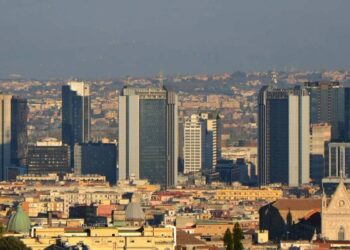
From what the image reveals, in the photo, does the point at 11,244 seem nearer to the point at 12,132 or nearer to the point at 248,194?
the point at 248,194

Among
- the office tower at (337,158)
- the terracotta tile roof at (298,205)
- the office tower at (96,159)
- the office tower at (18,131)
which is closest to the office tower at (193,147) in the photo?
the office tower at (96,159)

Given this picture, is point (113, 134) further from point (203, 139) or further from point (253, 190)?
point (253, 190)

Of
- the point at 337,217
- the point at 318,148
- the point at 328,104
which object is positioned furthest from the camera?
the point at 328,104

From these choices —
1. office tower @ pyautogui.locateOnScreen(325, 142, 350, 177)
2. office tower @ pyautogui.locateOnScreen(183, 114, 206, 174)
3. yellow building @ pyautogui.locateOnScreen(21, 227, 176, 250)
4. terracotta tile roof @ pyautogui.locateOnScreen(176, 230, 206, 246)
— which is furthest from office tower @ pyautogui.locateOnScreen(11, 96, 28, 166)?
yellow building @ pyautogui.locateOnScreen(21, 227, 176, 250)

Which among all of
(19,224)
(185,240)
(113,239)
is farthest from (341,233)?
(113,239)

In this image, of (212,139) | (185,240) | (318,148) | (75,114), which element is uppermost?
(75,114)

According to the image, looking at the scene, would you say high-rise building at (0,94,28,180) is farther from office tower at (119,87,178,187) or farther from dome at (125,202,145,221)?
dome at (125,202,145,221)

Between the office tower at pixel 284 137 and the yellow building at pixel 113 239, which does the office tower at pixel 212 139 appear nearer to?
the office tower at pixel 284 137
